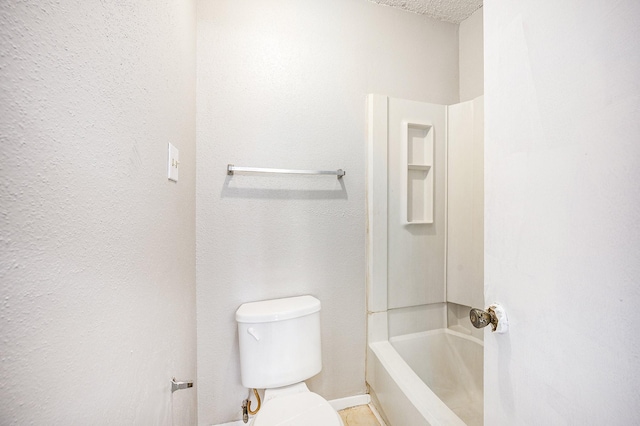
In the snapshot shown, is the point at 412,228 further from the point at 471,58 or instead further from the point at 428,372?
the point at 471,58

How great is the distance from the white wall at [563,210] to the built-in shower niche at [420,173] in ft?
2.87

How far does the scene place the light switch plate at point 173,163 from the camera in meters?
0.78

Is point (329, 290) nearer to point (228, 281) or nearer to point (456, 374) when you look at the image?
point (228, 281)

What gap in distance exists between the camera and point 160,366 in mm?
684

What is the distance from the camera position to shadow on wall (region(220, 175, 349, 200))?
50.4 inches

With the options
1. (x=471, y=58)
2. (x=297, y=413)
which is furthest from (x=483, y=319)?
(x=471, y=58)

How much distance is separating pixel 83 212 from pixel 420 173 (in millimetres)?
1556

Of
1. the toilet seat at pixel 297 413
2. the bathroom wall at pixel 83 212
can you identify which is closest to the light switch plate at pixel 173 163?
the bathroom wall at pixel 83 212

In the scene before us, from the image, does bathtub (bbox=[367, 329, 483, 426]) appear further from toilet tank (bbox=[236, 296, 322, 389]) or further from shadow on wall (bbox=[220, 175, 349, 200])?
shadow on wall (bbox=[220, 175, 349, 200])

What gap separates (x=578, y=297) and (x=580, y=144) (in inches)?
10.9

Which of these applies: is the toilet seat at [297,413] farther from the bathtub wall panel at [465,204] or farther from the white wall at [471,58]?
the white wall at [471,58]

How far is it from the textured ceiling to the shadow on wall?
3.71 ft

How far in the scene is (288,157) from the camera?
1.35 m

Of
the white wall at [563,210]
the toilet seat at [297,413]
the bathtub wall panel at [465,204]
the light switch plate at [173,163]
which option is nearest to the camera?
the white wall at [563,210]
